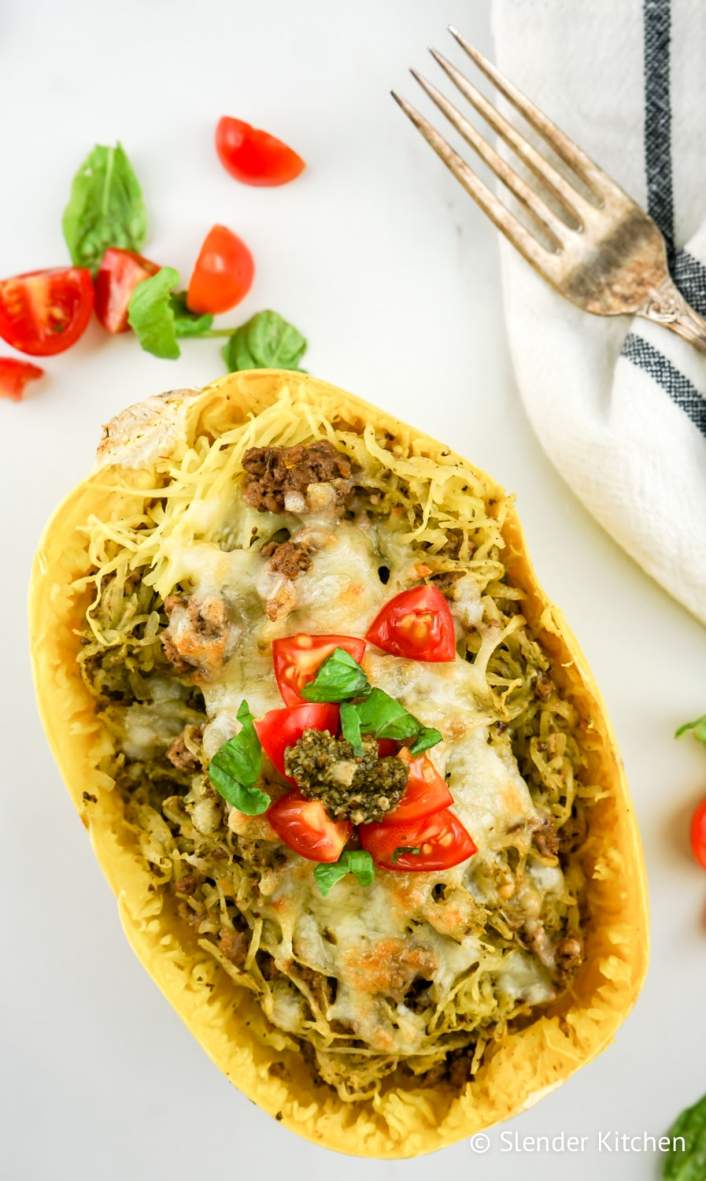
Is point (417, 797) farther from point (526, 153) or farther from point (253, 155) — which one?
point (253, 155)

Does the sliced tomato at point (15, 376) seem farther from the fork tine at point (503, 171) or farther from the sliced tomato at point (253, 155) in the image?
the fork tine at point (503, 171)

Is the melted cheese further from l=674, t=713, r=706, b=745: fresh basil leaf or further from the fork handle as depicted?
the fork handle

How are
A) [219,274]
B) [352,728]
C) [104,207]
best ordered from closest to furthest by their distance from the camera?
[352,728] < [219,274] < [104,207]

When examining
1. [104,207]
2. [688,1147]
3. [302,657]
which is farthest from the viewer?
[104,207]

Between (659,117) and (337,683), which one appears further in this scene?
(659,117)

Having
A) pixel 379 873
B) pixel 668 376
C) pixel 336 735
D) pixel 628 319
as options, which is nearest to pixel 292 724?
pixel 336 735

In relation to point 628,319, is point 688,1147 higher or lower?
lower

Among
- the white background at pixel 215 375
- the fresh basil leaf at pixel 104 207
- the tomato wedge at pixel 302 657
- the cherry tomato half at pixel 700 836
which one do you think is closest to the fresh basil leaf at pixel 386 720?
the tomato wedge at pixel 302 657
